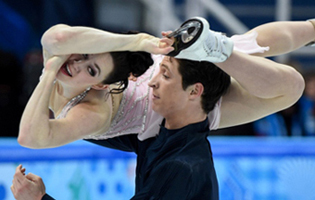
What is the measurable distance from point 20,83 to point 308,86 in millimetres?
2397

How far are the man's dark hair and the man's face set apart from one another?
0.09ft

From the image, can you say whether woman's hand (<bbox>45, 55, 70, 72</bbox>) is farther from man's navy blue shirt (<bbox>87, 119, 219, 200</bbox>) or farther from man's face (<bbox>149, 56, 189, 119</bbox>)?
man's navy blue shirt (<bbox>87, 119, 219, 200</bbox>)

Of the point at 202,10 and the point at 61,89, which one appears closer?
the point at 61,89

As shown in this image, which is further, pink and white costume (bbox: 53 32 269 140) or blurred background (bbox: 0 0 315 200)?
blurred background (bbox: 0 0 315 200)

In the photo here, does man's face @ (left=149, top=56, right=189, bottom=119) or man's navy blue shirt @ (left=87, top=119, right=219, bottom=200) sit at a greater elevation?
man's face @ (left=149, top=56, right=189, bottom=119)

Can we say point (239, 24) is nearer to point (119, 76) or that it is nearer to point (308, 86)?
point (308, 86)

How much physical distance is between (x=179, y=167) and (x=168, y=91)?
320 mm

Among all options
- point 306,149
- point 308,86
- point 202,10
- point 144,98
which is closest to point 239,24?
point 202,10

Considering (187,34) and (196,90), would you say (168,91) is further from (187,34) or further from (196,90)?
(187,34)

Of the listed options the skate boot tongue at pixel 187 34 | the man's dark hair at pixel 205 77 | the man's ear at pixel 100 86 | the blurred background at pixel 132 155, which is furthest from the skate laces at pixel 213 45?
the blurred background at pixel 132 155

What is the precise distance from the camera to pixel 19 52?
4.65 m

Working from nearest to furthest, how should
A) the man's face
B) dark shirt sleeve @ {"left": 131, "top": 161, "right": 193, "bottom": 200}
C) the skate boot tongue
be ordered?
the skate boot tongue → dark shirt sleeve @ {"left": 131, "top": 161, "right": 193, "bottom": 200} → the man's face

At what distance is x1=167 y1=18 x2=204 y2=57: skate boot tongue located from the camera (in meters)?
1.59

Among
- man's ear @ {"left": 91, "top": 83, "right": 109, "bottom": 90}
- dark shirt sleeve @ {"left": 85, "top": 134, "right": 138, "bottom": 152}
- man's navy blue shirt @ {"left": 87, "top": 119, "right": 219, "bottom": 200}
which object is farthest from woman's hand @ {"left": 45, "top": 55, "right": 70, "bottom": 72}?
dark shirt sleeve @ {"left": 85, "top": 134, "right": 138, "bottom": 152}
